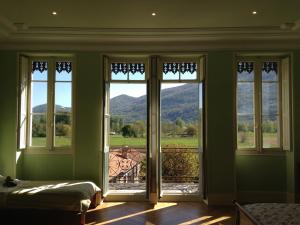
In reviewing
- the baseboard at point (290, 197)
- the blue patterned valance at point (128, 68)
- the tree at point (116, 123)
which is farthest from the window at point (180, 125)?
the baseboard at point (290, 197)

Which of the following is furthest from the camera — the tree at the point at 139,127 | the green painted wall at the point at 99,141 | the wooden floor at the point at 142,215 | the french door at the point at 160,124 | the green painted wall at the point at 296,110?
the tree at the point at 139,127

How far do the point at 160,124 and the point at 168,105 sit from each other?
40 centimetres

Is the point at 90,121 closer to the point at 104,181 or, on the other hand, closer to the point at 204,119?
the point at 104,181

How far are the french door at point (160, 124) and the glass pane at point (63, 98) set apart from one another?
0.66m

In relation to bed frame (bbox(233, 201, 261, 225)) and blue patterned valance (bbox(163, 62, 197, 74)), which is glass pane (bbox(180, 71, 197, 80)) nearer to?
blue patterned valance (bbox(163, 62, 197, 74))

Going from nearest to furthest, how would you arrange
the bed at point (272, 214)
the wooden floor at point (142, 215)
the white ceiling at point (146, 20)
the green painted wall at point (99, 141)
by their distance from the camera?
the bed at point (272, 214) < the white ceiling at point (146, 20) < the wooden floor at point (142, 215) < the green painted wall at point (99, 141)

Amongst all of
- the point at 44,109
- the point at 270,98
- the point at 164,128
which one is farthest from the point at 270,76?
the point at 44,109

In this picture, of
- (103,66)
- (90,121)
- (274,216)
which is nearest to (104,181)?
(90,121)

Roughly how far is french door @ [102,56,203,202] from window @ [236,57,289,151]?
74 centimetres

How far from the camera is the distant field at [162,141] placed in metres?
5.79

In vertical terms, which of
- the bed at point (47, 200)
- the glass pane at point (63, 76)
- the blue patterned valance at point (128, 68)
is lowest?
the bed at point (47, 200)

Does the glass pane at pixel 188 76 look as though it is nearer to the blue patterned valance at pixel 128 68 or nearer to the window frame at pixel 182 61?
the window frame at pixel 182 61

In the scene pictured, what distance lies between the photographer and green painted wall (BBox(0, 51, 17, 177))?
17.4ft

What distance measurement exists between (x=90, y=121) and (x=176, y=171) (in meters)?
1.81
